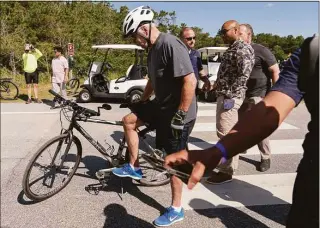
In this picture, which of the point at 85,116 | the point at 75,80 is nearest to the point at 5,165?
the point at 85,116

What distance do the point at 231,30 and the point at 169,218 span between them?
87.0 inches

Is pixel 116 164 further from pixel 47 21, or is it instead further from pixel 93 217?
pixel 47 21

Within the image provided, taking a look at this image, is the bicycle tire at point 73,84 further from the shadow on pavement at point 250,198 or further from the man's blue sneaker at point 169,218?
the man's blue sneaker at point 169,218

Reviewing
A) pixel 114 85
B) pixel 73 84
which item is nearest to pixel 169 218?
pixel 114 85

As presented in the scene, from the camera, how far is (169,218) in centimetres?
326

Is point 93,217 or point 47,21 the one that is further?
point 47,21

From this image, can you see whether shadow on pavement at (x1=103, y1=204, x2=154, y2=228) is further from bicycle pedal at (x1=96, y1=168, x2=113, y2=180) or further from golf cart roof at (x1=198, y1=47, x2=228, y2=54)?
golf cart roof at (x1=198, y1=47, x2=228, y2=54)

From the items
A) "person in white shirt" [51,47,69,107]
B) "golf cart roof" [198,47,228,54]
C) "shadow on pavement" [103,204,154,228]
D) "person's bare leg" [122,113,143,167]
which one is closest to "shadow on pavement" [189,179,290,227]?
"shadow on pavement" [103,204,154,228]

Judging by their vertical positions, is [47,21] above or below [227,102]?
above

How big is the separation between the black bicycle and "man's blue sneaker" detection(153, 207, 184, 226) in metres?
0.49

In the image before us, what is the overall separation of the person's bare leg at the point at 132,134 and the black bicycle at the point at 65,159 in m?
0.09

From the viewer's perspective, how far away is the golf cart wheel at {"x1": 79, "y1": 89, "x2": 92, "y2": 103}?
11.0 metres

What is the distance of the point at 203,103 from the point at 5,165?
6939mm

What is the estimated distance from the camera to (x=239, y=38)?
393cm
